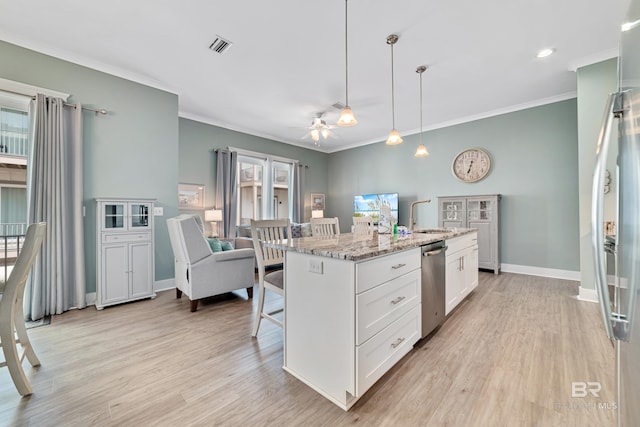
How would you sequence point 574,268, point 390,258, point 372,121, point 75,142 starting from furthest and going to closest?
point 372,121, point 574,268, point 75,142, point 390,258

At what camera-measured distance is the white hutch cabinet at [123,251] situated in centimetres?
299

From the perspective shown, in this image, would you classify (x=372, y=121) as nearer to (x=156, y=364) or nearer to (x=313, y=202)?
(x=313, y=202)

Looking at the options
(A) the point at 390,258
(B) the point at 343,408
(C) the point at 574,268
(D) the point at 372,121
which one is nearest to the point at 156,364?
(B) the point at 343,408

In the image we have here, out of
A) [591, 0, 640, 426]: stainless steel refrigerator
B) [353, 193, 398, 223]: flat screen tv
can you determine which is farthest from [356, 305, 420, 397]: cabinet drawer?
[353, 193, 398, 223]: flat screen tv

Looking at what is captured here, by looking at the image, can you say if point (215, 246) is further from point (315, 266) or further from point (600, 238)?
point (600, 238)

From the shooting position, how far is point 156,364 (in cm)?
190

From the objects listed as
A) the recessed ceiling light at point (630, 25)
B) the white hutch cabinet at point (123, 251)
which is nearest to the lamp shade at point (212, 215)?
the white hutch cabinet at point (123, 251)

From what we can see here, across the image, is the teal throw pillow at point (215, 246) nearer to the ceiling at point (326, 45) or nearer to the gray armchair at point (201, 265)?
the gray armchair at point (201, 265)

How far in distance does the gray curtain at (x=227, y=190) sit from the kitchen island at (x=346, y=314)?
3.82 m

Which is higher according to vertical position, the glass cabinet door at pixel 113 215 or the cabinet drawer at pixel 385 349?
the glass cabinet door at pixel 113 215

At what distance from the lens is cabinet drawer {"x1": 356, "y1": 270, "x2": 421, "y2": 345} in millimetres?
1433

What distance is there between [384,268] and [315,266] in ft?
1.43

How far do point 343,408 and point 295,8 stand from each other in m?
3.08

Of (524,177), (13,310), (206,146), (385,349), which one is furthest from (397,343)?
(206,146)
